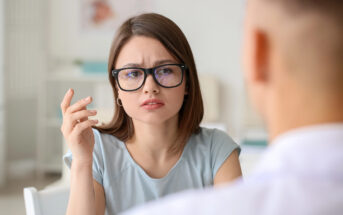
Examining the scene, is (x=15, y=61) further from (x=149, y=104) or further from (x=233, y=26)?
(x=149, y=104)

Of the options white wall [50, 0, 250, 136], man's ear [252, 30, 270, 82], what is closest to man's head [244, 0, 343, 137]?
man's ear [252, 30, 270, 82]

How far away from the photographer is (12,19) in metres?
4.56

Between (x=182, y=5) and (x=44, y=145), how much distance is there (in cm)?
194

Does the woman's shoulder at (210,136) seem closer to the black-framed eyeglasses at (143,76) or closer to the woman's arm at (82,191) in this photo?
the black-framed eyeglasses at (143,76)

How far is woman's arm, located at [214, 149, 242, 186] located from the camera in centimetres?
153

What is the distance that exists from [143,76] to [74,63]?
11.9 ft

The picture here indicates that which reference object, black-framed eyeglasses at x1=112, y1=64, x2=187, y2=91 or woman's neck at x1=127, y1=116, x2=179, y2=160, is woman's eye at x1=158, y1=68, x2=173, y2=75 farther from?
woman's neck at x1=127, y1=116, x2=179, y2=160

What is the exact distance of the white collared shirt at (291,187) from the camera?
1.99ft

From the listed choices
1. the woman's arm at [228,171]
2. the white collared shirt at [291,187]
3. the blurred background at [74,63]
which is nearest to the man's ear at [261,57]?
the white collared shirt at [291,187]

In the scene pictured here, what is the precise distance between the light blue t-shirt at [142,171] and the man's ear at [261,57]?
33.8 inches

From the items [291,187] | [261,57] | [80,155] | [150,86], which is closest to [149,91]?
[150,86]

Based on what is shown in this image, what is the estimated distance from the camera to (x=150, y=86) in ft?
4.62

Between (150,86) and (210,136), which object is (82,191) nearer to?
(150,86)

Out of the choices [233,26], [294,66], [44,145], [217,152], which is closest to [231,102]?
[233,26]
